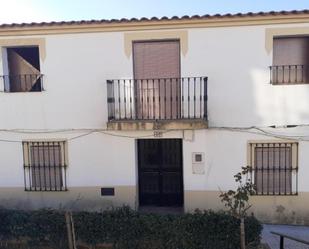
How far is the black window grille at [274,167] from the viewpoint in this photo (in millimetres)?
8258

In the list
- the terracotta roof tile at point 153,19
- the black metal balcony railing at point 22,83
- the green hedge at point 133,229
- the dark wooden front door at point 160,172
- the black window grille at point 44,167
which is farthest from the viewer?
the dark wooden front door at point 160,172

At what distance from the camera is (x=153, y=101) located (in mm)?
8508

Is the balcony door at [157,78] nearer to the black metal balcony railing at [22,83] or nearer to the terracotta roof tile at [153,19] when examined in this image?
the terracotta roof tile at [153,19]

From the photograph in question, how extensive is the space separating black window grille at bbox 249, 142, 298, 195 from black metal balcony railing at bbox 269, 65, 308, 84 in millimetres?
1653

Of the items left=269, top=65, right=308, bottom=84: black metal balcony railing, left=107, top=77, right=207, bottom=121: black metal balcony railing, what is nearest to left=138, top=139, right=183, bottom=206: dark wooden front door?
left=107, top=77, right=207, bottom=121: black metal balcony railing

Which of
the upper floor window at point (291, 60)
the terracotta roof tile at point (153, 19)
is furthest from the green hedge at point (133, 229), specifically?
the terracotta roof tile at point (153, 19)

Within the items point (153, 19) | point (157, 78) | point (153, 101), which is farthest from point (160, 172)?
point (153, 19)

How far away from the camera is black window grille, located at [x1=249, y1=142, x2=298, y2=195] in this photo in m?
8.26

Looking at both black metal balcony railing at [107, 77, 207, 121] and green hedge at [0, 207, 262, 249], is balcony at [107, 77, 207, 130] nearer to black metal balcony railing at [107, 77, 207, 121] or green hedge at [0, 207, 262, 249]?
black metal balcony railing at [107, 77, 207, 121]

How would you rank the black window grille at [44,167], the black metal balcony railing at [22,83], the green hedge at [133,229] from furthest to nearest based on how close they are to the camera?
1. the black window grille at [44,167]
2. the black metal balcony railing at [22,83]
3. the green hedge at [133,229]

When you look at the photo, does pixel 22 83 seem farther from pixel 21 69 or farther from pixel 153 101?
pixel 153 101

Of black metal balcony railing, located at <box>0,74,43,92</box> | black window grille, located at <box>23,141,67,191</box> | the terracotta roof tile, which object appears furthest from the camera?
black window grille, located at <box>23,141,67,191</box>

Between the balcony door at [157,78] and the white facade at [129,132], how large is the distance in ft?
0.91

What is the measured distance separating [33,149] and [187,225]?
199 inches
